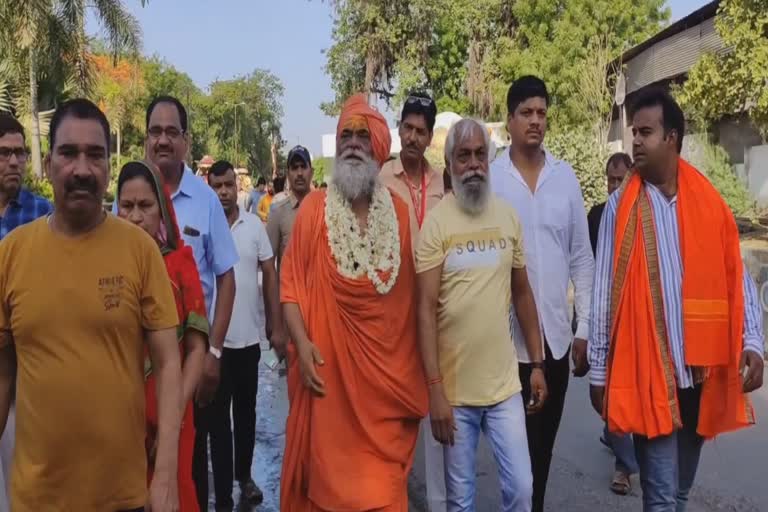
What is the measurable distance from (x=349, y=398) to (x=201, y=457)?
3.30 feet

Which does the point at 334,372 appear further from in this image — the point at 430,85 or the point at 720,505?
the point at 430,85

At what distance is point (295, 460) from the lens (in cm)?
382

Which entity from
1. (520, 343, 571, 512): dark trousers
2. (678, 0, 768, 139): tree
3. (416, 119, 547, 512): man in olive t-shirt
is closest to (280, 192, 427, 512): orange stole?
(416, 119, 547, 512): man in olive t-shirt

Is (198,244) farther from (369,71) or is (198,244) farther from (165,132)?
(369,71)

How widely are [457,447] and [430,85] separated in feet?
104

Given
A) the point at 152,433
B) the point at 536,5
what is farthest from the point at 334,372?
the point at 536,5

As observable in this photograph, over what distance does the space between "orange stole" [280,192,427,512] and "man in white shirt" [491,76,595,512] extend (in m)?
0.80

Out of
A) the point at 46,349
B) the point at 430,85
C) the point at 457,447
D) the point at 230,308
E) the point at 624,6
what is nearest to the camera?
the point at 46,349

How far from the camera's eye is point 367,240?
3865mm

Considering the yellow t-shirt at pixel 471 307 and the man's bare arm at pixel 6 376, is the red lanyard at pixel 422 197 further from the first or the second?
the man's bare arm at pixel 6 376

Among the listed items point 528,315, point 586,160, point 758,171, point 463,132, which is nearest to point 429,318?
point 528,315

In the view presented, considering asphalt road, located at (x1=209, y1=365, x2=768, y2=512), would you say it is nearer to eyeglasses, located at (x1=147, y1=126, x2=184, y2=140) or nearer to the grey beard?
the grey beard

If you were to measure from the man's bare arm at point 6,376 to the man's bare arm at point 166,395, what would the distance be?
41 cm

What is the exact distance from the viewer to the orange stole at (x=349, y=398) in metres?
3.74
